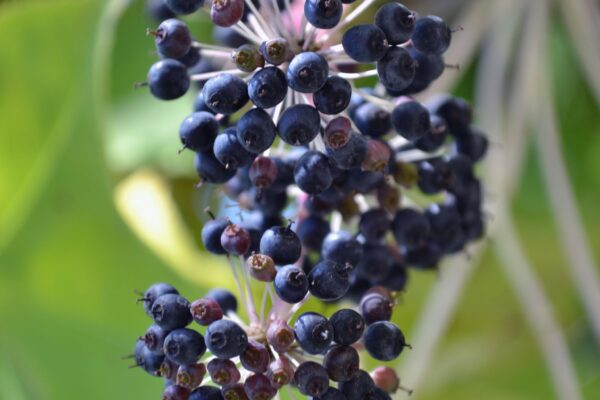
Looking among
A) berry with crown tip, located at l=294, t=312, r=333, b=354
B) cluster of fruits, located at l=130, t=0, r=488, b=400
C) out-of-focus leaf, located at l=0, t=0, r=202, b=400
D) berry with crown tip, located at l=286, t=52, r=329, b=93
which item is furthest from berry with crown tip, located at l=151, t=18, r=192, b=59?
out-of-focus leaf, located at l=0, t=0, r=202, b=400

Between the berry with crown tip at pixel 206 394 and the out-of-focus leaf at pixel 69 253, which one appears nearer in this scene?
the berry with crown tip at pixel 206 394

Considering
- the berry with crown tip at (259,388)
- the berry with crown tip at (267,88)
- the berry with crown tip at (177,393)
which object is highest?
the berry with crown tip at (267,88)

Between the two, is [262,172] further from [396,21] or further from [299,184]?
[396,21]

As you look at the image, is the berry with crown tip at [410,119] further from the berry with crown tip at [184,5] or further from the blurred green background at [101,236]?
the blurred green background at [101,236]

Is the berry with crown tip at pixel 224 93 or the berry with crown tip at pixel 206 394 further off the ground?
the berry with crown tip at pixel 224 93

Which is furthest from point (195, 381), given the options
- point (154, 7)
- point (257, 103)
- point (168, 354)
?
point (154, 7)

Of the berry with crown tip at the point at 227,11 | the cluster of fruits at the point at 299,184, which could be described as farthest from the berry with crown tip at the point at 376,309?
the berry with crown tip at the point at 227,11

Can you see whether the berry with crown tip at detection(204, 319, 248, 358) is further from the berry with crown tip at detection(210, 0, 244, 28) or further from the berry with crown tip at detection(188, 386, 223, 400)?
the berry with crown tip at detection(210, 0, 244, 28)
